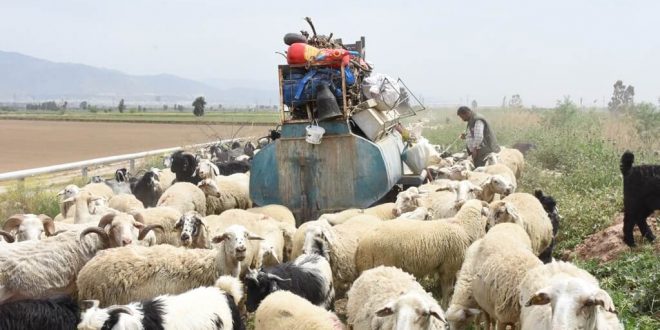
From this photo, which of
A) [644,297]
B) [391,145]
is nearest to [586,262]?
[644,297]

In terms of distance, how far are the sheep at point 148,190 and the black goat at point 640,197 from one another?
8.48 metres

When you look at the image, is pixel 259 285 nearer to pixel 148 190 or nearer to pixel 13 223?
pixel 13 223

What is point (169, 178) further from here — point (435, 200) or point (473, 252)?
point (473, 252)

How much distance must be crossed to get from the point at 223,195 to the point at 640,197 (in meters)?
7.01

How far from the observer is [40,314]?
15.8 ft

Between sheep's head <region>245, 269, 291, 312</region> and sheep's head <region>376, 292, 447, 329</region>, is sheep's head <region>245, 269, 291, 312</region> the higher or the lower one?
the lower one

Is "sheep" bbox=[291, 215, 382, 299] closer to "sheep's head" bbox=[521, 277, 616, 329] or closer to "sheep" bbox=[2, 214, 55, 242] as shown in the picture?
"sheep" bbox=[2, 214, 55, 242]

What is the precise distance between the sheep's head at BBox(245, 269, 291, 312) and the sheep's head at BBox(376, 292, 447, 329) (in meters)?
1.85

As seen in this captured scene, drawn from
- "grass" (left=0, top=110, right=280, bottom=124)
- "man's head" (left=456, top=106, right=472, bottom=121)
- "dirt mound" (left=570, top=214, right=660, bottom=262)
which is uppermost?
"man's head" (left=456, top=106, right=472, bottom=121)

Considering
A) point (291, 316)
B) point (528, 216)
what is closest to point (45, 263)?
point (291, 316)

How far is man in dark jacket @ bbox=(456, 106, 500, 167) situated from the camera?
42.1ft

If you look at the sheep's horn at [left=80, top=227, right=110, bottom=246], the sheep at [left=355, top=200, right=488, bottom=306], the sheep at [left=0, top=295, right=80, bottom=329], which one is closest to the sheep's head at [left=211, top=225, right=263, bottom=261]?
the sheep's horn at [left=80, top=227, right=110, bottom=246]

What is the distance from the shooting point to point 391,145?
11297 mm

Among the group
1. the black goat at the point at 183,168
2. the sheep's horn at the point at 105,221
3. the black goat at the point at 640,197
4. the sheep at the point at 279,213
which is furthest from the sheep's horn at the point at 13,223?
the black goat at the point at 640,197
